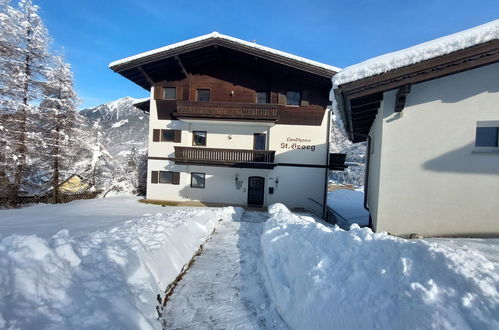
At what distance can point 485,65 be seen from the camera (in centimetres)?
578

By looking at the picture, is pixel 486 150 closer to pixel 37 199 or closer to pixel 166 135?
pixel 166 135

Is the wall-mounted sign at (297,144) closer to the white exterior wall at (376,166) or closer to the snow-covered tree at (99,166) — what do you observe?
the white exterior wall at (376,166)

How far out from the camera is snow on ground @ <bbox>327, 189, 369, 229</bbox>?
14.5m

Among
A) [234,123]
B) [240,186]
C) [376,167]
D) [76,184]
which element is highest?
[234,123]

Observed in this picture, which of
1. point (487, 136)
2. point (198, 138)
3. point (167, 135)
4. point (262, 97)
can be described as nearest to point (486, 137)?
point (487, 136)

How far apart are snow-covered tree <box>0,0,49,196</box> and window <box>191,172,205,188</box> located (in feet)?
35.1

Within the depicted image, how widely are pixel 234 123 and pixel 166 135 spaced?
219 inches

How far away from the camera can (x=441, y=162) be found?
617 cm

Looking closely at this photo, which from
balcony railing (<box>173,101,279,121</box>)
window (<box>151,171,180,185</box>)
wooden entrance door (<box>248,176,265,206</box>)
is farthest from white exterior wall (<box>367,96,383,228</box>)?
window (<box>151,171,180,185</box>)

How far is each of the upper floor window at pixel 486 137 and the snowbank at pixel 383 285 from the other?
4149mm

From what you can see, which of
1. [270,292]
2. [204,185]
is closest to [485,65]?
[270,292]

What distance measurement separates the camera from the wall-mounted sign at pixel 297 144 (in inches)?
640

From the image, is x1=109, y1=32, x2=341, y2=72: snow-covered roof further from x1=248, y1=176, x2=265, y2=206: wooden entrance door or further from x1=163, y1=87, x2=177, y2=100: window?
x1=248, y1=176, x2=265, y2=206: wooden entrance door

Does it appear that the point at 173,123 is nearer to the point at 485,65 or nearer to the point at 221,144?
the point at 221,144
